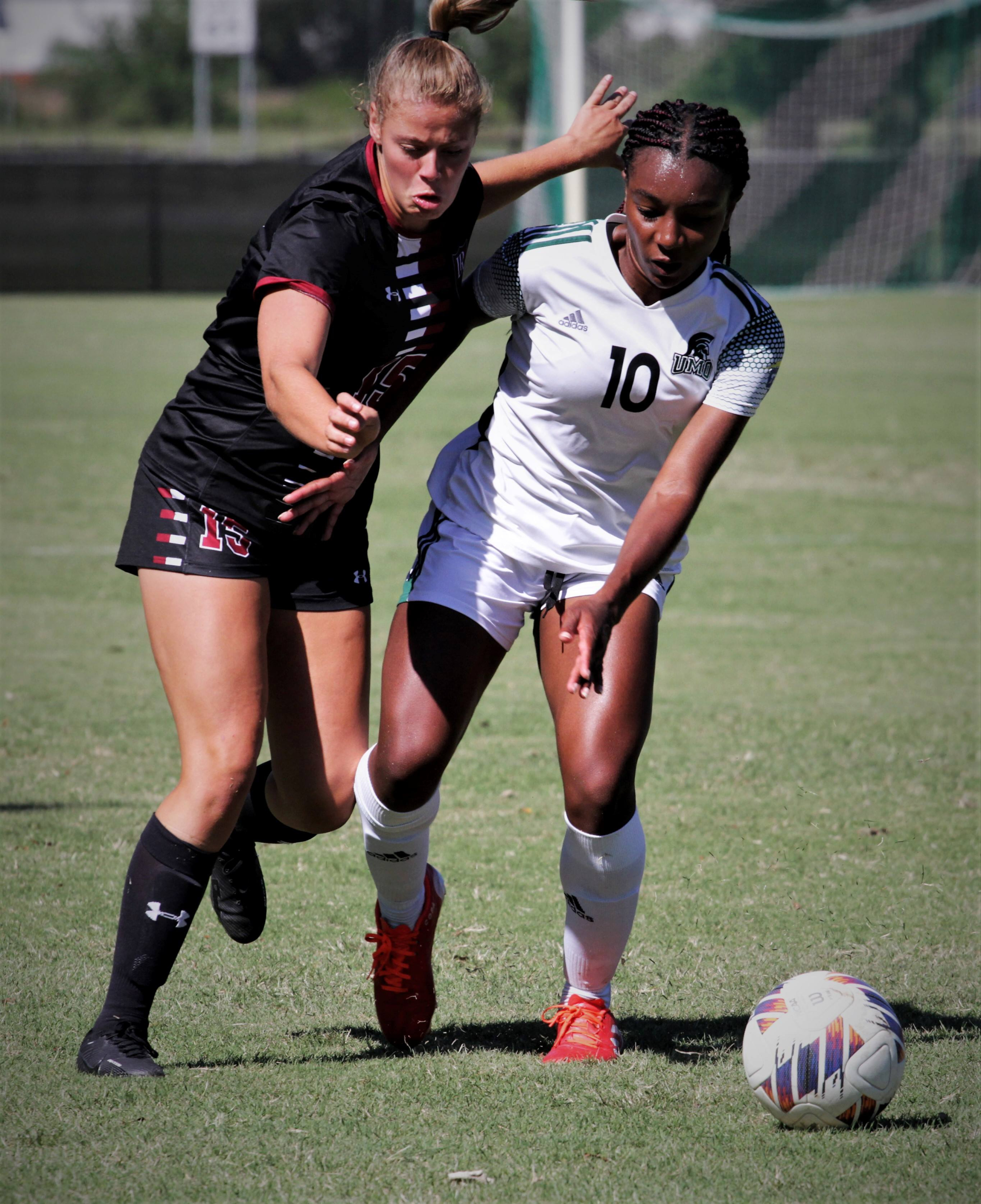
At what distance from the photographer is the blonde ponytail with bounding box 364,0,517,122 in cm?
355

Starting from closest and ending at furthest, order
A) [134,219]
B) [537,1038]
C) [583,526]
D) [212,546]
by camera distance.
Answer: [212,546], [583,526], [537,1038], [134,219]

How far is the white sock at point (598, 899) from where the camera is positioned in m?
3.95

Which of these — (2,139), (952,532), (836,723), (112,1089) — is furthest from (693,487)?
(2,139)

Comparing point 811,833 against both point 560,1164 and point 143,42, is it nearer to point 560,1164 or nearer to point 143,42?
point 560,1164

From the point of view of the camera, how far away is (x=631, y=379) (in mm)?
3854

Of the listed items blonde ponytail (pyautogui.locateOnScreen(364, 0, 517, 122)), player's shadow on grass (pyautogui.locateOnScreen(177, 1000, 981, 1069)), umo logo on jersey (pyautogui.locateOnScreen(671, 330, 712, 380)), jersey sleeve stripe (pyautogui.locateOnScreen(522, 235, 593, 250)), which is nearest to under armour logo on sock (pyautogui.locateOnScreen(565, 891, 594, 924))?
player's shadow on grass (pyautogui.locateOnScreen(177, 1000, 981, 1069))

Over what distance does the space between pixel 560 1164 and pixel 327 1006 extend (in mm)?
1168

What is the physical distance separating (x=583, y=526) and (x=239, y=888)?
58.8 inches

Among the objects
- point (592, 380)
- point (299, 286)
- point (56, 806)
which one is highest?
point (299, 286)

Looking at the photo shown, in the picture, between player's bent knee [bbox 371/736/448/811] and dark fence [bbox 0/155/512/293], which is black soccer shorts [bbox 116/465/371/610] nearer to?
player's bent knee [bbox 371/736/448/811]

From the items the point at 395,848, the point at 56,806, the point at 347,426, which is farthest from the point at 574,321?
the point at 56,806

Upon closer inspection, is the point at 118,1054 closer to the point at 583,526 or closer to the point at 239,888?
the point at 239,888

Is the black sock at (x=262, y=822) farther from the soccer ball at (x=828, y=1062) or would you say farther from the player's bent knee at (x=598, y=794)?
the soccer ball at (x=828, y=1062)

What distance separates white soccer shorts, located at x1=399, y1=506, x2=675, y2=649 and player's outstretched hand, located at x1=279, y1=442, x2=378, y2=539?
366 millimetres
